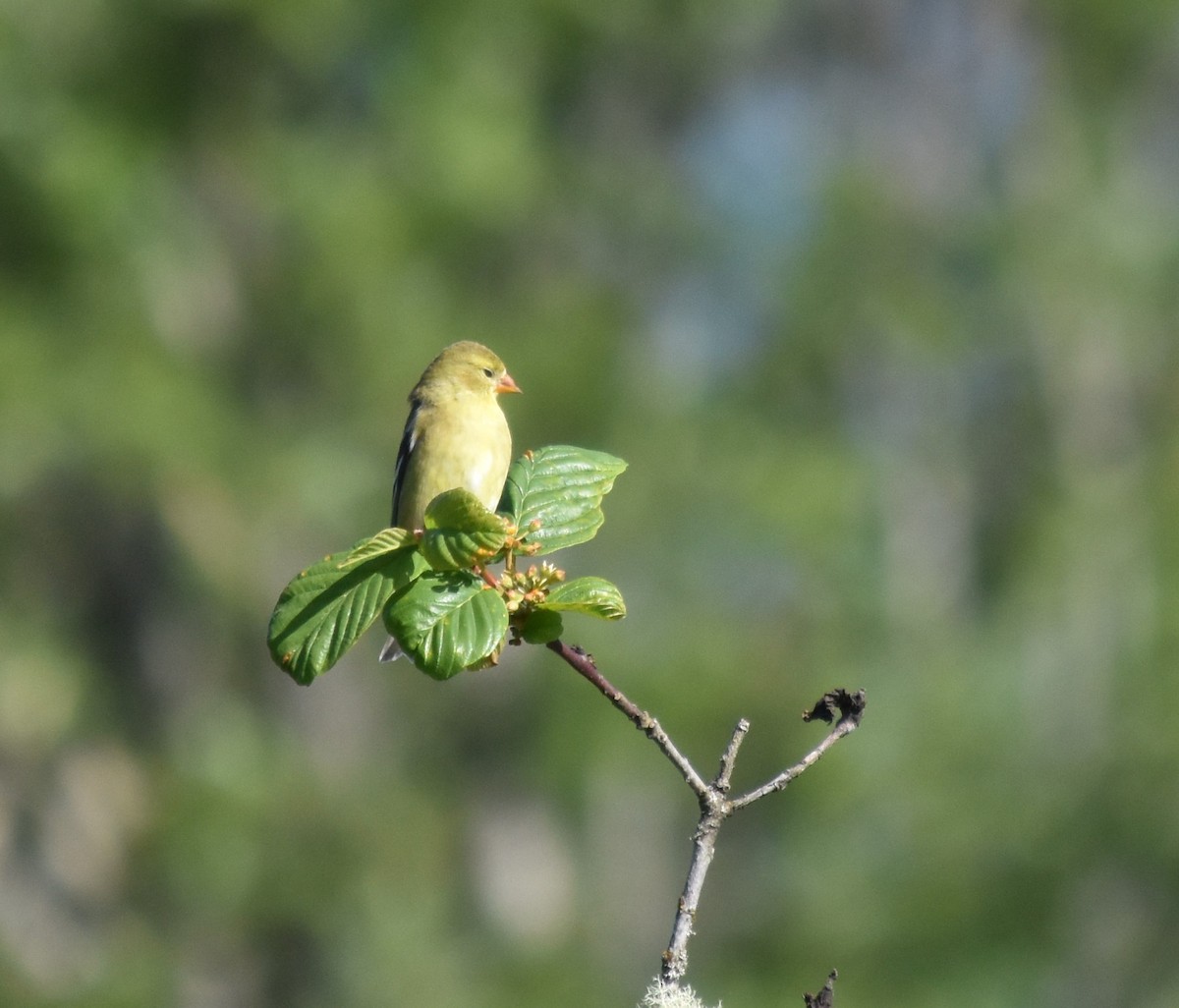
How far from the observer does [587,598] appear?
2.16 metres

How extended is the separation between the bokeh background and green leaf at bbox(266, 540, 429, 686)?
10.2 meters

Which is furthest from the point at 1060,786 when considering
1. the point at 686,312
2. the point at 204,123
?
the point at 204,123

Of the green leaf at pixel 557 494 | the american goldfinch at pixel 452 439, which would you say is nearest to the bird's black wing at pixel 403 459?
the american goldfinch at pixel 452 439

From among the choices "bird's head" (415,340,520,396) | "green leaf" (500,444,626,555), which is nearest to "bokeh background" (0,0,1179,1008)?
"bird's head" (415,340,520,396)

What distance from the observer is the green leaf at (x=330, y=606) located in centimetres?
213

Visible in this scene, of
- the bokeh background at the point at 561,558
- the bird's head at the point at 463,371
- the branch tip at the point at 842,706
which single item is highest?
the bokeh background at the point at 561,558

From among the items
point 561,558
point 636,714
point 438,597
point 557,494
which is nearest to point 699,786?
point 636,714

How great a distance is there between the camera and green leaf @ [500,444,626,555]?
2.34 m

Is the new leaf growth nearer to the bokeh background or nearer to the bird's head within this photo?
the bird's head

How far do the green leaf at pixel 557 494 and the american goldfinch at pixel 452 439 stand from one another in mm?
→ 1558

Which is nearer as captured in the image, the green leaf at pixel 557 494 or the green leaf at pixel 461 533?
the green leaf at pixel 461 533

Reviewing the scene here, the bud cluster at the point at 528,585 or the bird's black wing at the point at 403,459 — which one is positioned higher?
the bird's black wing at the point at 403,459

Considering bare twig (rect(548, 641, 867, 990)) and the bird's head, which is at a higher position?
the bird's head

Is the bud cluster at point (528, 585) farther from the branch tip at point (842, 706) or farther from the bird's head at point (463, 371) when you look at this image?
the bird's head at point (463, 371)
